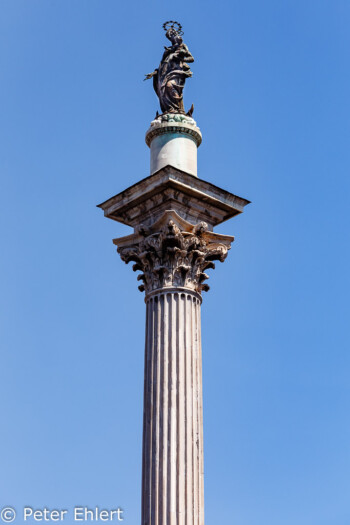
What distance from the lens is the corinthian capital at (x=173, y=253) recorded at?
2405 cm

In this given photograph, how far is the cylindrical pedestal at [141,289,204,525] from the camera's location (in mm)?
21188

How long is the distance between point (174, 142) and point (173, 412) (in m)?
7.84

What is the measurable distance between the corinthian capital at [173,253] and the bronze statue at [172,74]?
396cm

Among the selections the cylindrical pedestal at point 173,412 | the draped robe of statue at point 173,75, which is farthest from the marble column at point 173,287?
the draped robe of statue at point 173,75

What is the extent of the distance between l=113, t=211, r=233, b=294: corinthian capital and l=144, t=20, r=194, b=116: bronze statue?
396 centimetres

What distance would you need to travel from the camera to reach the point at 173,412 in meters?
22.1

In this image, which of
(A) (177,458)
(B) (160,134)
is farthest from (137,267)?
(A) (177,458)

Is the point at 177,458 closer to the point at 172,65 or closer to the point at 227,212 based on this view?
the point at 227,212

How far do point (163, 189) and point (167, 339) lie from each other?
158 inches

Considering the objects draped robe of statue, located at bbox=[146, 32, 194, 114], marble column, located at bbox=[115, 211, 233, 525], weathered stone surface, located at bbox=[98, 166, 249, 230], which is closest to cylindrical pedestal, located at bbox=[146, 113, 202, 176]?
draped robe of statue, located at bbox=[146, 32, 194, 114]

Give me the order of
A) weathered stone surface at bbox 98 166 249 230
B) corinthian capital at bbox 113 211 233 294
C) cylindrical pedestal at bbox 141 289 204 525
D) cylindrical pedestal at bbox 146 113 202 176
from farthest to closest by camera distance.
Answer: cylindrical pedestal at bbox 146 113 202 176, weathered stone surface at bbox 98 166 249 230, corinthian capital at bbox 113 211 233 294, cylindrical pedestal at bbox 141 289 204 525

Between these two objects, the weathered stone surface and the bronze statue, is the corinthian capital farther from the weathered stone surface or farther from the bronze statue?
the bronze statue

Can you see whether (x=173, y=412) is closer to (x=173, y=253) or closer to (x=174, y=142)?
(x=173, y=253)

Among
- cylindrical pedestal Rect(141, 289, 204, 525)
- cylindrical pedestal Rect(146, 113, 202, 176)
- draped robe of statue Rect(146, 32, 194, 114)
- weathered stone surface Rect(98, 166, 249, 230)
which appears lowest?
cylindrical pedestal Rect(141, 289, 204, 525)
